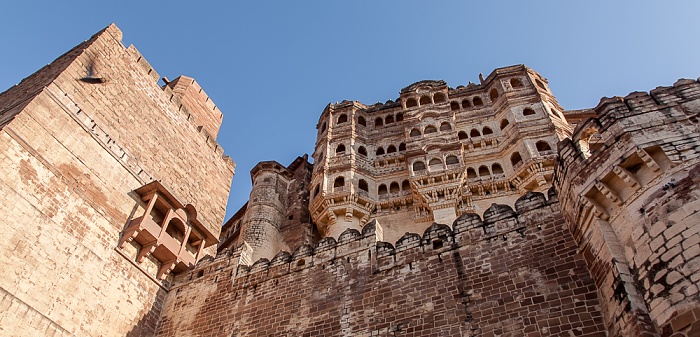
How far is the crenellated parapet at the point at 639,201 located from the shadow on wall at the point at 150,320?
819 cm

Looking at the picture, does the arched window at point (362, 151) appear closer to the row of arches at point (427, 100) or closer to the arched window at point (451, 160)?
the row of arches at point (427, 100)

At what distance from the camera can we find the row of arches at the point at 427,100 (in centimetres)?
2708

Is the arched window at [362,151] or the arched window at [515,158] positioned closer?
the arched window at [515,158]

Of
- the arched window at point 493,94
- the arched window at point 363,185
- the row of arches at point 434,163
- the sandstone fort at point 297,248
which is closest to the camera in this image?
the sandstone fort at point 297,248

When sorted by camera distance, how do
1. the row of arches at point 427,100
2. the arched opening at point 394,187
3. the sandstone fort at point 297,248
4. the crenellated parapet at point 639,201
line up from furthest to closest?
1. the row of arches at point 427,100
2. the arched opening at point 394,187
3. the sandstone fort at point 297,248
4. the crenellated parapet at point 639,201

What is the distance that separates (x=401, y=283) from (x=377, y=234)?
1527 millimetres

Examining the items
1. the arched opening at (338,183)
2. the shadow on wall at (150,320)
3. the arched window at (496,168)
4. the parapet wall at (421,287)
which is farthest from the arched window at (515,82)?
the shadow on wall at (150,320)

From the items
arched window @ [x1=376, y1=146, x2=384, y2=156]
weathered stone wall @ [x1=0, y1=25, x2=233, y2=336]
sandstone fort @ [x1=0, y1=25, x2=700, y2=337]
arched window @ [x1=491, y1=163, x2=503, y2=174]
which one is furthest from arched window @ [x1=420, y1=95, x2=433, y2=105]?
weathered stone wall @ [x1=0, y1=25, x2=233, y2=336]

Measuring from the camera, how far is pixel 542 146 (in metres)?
21.5

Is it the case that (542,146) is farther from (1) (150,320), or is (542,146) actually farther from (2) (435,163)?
(1) (150,320)

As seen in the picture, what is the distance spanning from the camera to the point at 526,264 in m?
7.93

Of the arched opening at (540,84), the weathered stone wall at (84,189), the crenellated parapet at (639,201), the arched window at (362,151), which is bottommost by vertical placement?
the crenellated parapet at (639,201)

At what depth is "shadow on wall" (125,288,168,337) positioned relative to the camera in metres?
10.4

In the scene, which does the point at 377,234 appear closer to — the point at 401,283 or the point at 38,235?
the point at 401,283
